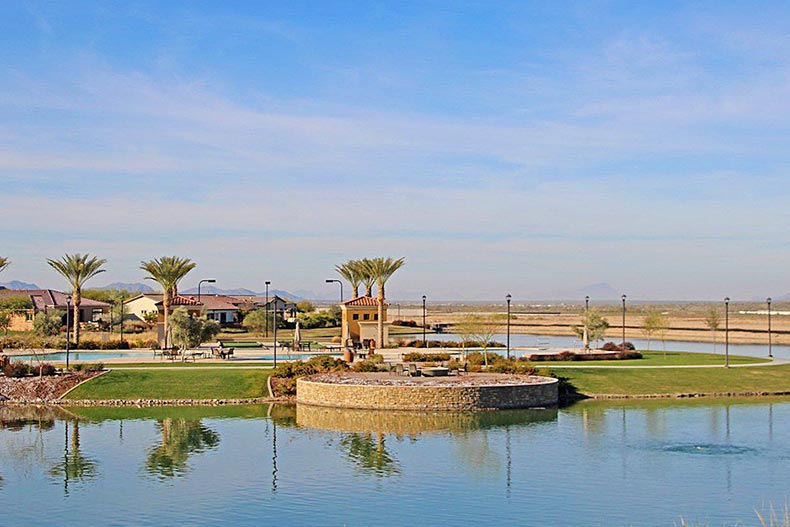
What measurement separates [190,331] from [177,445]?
17451 mm

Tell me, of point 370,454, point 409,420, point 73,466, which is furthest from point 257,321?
point 73,466

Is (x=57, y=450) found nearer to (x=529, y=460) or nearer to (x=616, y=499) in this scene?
(x=529, y=460)

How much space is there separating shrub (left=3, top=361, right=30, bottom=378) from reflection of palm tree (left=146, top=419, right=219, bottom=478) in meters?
10.6

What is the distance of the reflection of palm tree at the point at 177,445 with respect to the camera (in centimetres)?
2692

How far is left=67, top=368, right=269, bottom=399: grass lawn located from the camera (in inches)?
1567

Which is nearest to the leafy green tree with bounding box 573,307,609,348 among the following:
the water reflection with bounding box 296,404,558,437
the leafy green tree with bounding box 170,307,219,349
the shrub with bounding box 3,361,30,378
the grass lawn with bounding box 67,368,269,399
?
the water reflection with bounding box 296,404,558,437

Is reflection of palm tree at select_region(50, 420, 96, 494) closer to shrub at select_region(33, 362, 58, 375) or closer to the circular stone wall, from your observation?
the circular stone wall

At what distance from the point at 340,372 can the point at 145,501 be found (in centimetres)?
1961

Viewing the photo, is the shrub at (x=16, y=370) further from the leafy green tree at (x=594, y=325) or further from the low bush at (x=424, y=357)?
the leafy green tree at (x=594, y=325)

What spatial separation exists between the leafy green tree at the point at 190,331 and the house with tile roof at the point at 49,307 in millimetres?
33890

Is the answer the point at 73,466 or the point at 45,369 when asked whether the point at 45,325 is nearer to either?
the point at 45,369

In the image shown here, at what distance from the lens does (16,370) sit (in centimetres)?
4184

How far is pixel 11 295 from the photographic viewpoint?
3489 inches

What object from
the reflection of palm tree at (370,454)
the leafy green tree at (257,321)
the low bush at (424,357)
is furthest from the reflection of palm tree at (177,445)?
the leafy green tree at (257,321)
